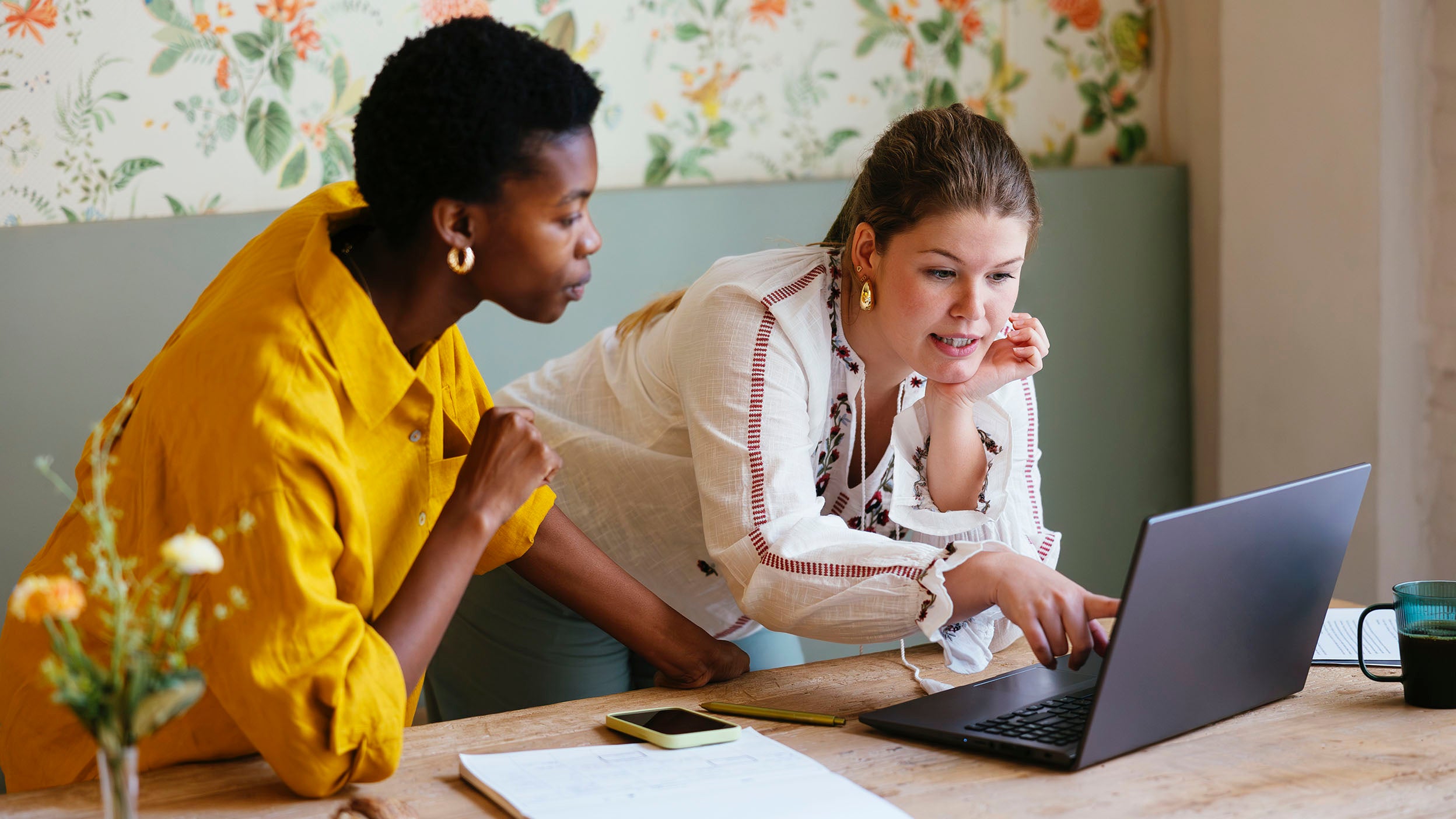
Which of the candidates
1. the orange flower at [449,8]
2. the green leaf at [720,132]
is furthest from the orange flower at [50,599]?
the green leaf at [720,132]

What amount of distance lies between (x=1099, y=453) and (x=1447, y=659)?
144 centimetres

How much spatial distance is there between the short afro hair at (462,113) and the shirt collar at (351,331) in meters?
0.07

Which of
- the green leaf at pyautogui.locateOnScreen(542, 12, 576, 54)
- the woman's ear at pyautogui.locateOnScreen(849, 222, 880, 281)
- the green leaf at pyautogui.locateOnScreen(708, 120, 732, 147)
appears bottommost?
the woman's ear at pyautogui.locateOnScreen(849, 222, 880, 281)

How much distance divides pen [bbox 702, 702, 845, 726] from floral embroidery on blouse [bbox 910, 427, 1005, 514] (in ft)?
1.19

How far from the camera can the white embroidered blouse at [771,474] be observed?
122 cm

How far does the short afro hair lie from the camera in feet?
3.04

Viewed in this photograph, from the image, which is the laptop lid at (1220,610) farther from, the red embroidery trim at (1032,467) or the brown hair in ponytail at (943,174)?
the brown hair in ponytail at (943,174)

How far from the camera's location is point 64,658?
0.72 metres

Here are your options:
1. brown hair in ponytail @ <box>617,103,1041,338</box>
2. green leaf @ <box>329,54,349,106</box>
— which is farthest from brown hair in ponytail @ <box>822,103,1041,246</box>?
green leaf @ <box>329,54,349,106</box>

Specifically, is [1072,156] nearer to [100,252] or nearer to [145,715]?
[100,252]

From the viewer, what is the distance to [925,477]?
1.47 metres

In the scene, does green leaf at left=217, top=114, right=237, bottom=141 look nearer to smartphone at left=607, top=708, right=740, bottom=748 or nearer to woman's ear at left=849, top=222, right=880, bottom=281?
woman's ear at left=849, top=222, right=880, bottom=281

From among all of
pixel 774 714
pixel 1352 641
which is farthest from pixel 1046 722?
pixel 1352 641

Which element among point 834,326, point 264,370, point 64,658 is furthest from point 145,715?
Result: point 834,326
